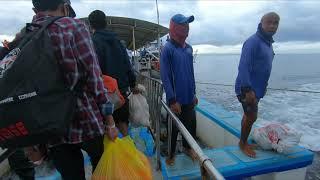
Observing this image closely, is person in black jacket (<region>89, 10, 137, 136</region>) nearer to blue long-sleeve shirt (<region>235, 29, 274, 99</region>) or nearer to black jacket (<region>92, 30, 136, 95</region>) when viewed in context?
black jacket (<region>92, 30, 136, 95</region>)

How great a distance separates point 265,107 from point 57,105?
Result: 13.0m

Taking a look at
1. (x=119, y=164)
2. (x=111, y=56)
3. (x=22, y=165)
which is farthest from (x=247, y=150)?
(x=22, y=165)

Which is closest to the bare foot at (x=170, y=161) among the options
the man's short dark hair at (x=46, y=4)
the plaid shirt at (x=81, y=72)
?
the plaid shirt at (x=81, y=72)

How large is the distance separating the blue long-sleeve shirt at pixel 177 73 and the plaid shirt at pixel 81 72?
5.28ft

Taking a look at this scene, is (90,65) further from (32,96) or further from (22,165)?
(22,165)

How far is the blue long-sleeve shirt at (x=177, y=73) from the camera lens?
323 cm

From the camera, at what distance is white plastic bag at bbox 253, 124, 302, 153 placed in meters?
3.44

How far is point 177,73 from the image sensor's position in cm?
329

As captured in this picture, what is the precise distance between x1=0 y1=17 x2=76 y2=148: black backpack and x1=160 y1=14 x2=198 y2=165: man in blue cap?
1.88 m

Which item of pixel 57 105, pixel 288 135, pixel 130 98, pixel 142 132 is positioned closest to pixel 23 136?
pixel 57 105

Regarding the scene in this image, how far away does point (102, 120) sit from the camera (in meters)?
1.69

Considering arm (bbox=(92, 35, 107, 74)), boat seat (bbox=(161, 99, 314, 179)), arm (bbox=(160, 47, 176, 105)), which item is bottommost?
boat seat (bbox=(161, 99, 314, 179))

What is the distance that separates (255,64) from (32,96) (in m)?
2.76

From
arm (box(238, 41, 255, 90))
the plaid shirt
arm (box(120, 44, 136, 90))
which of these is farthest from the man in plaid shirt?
arm (box(238, 41, 255, 90))
